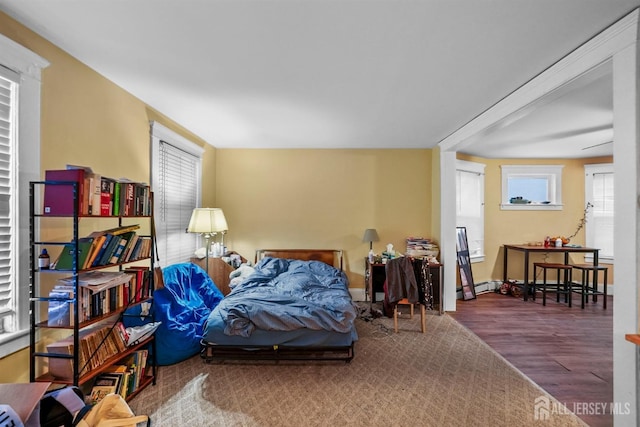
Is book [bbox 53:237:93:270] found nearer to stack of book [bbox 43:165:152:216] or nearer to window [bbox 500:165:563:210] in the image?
stack of book [bbox 43:165:152:216]

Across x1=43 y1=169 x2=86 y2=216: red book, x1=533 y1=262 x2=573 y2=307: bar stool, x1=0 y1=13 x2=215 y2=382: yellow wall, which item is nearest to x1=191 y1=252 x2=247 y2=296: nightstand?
x1=0 y1=13 x2=215 y2=382: yellow wall

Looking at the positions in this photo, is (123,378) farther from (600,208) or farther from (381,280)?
(600,208)

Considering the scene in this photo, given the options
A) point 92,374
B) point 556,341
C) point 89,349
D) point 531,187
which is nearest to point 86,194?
point 89,349

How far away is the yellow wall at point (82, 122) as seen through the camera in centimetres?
185

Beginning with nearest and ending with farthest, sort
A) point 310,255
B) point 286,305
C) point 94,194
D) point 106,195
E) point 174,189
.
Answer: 1. point 94,194
2. point 106,195
3. point 286,305
4. point 174,189
5. point 310,255

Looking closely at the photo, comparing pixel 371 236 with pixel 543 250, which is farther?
pixel 543 250

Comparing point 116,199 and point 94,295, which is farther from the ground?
point 116,199

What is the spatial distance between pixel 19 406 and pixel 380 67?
2857 mm

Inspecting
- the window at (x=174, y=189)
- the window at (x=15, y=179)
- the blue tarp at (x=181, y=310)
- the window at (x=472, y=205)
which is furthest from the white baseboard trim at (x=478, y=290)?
the window at (x=15, y=179)

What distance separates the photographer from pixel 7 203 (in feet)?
5.74

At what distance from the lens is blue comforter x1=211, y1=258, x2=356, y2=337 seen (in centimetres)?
258

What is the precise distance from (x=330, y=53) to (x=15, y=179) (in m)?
2.21

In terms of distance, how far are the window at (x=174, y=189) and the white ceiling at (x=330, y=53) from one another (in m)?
0.38

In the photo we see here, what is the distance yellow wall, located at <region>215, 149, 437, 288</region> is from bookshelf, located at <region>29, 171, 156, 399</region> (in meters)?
2.66
